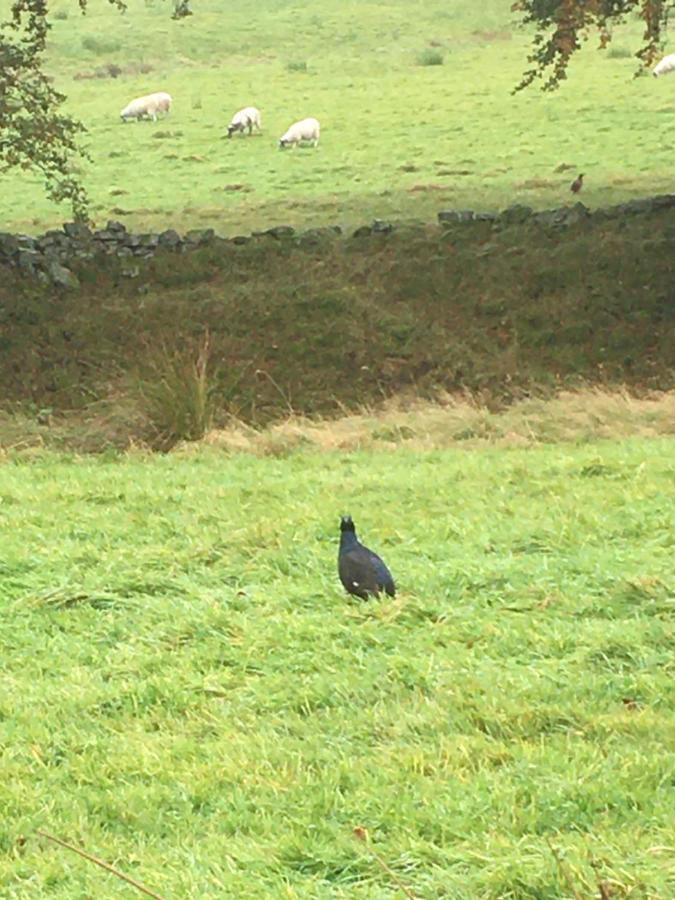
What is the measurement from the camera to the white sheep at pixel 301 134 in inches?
1031

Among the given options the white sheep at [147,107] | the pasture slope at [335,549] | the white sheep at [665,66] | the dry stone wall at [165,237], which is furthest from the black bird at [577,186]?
the white sheep at [665,66]

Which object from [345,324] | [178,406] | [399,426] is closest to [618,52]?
[345,324]

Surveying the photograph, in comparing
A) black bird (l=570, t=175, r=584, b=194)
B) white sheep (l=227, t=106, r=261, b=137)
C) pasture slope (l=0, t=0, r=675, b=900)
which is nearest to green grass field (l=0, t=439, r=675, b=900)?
pasture slope (l=0, t=0, r=675, b=900)

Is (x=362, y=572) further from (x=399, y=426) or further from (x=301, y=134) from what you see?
(x=301, y=134)

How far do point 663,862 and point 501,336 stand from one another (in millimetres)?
12503

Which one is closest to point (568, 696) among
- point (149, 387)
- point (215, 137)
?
point (149, 387)

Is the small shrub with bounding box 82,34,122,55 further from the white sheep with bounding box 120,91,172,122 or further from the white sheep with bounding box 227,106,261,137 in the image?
the white sheep with bounding box 227,106,261,137

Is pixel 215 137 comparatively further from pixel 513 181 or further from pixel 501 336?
pixel 501 336

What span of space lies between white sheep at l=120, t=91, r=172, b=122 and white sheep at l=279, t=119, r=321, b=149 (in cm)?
476

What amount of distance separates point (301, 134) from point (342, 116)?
3.04 meters

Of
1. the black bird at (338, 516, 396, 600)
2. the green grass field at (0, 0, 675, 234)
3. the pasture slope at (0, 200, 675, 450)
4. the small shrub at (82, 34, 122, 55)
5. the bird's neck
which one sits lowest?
the pasture slope at (0, 200, 675, 450)

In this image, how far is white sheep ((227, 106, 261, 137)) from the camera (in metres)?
27.7

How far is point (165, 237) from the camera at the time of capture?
1784 cm

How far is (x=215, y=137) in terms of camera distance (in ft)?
91.1
